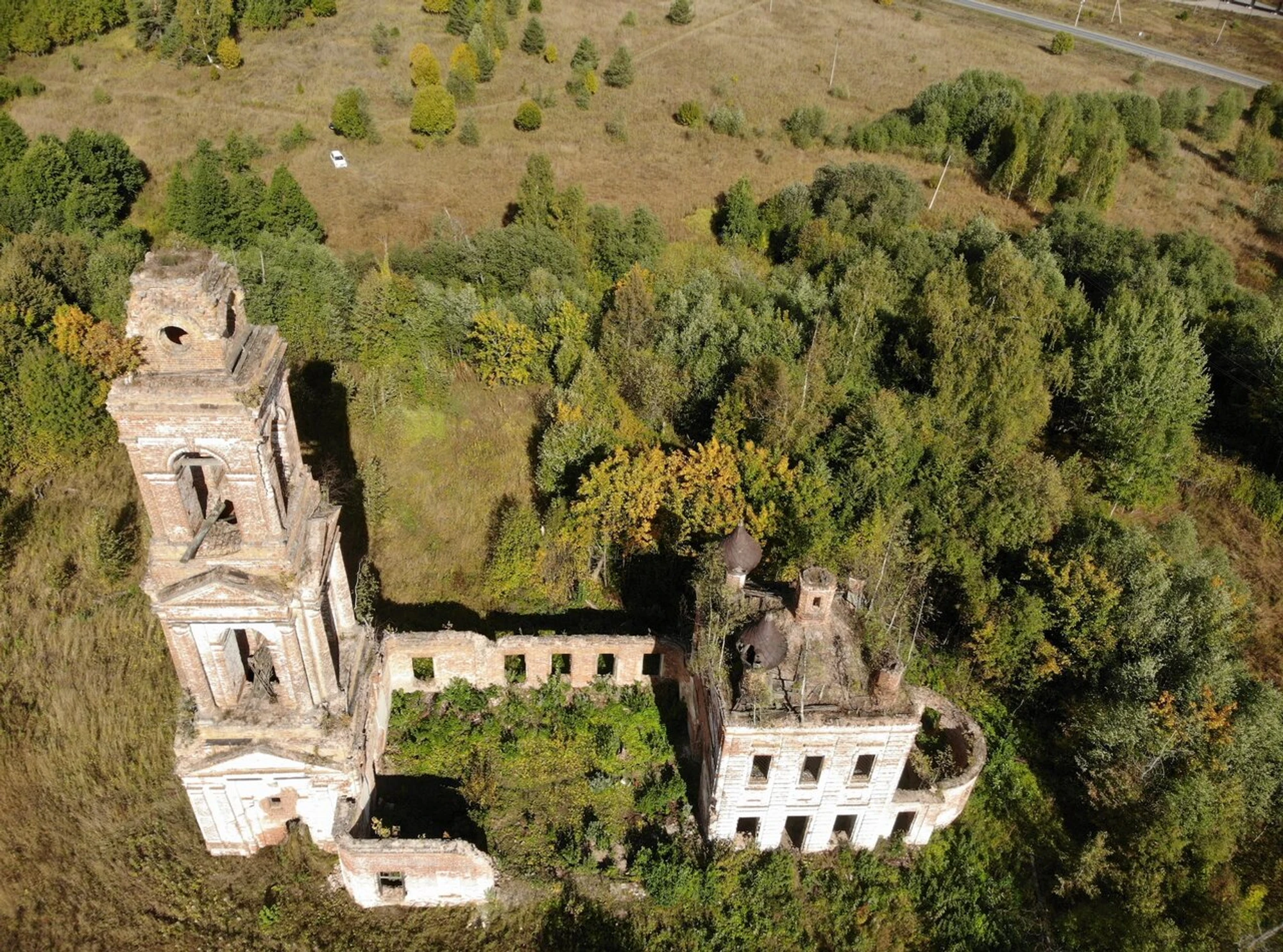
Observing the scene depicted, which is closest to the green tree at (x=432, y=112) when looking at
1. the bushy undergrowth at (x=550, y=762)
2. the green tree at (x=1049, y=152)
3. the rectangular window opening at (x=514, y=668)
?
the green tree at (x=1049, y=152)

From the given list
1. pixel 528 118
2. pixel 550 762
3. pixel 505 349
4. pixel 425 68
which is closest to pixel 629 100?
pixel 528 118

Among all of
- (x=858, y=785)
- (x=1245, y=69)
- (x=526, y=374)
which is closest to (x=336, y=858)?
(x=858, y=785)

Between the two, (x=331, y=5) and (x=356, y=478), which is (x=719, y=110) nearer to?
(x=331, y=5)

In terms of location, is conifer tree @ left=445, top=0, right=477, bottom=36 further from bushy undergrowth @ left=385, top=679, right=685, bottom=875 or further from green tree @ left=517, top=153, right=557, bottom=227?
bushy undergrowth @ left=385, top=679, right=685, bottom=875

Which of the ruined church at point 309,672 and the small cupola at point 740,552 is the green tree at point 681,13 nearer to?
the ruined church at point 309,672

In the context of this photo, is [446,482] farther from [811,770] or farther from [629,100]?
[629,100]

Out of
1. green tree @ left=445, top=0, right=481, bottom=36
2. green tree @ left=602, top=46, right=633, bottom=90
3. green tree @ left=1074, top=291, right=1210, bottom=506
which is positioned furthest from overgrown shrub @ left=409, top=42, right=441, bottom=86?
green tree @ left=1074, top=291, right=1210, bottom=506
